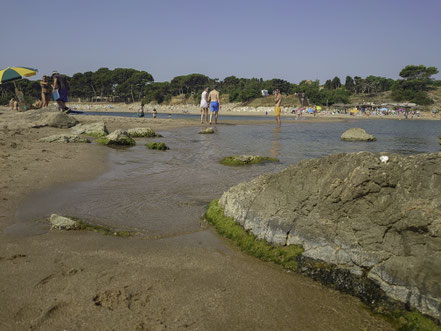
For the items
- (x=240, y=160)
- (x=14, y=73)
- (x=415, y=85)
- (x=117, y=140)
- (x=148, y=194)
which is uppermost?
(x=415, y=85)

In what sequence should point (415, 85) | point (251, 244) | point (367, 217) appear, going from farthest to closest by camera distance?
point (415, 85) < point (251, 244) < point (367, 217)

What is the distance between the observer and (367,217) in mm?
2934

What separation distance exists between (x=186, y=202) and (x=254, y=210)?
175 centimetres

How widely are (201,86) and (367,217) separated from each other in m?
99.7

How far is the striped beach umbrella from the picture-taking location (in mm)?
19438

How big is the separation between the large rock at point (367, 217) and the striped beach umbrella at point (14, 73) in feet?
71.0

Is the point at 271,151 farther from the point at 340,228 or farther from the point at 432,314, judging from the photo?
the point at 432,314

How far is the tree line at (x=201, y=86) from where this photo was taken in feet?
269

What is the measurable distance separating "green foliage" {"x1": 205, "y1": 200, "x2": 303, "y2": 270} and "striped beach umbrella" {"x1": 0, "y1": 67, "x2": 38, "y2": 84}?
21.0 m

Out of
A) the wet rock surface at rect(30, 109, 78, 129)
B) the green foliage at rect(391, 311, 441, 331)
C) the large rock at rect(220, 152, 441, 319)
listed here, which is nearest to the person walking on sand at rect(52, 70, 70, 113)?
the wet rock surface at rect(30, 109, 78, 129)

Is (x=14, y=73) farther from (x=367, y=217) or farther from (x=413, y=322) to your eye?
(x=413, y=322)

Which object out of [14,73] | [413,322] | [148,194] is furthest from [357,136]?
[14,73]

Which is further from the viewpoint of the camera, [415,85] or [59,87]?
[415,85]

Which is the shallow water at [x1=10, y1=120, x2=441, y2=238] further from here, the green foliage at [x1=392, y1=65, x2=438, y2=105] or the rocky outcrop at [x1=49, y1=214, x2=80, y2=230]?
the green foliage at [x1=392, y1=65, x2=438, y2=105]
